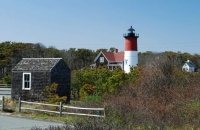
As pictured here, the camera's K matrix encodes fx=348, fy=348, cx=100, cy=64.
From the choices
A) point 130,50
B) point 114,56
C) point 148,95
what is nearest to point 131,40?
point 130,50

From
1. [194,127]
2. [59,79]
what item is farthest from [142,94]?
[59,79]

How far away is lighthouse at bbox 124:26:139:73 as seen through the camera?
49.4 m

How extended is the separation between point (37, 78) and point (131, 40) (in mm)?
25422

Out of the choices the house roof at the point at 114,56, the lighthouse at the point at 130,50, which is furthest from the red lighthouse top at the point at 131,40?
the house roof at the point at 114,56

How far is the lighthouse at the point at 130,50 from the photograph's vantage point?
4944 centimetres

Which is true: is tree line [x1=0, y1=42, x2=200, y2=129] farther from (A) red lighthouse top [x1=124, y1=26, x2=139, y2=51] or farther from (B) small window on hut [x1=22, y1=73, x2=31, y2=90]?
(A) red lighthouse top [x1=124, y1=26, x2=139, y2=51]

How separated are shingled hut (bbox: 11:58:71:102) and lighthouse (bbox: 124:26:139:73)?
2126cm

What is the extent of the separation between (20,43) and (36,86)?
46.2 meters

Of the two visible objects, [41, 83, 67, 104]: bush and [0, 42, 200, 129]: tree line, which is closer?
[0, 42, 200, 129]: tree line

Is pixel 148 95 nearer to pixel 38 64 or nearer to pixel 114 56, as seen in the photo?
pixel 38 64

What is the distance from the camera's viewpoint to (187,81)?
69.2 ft

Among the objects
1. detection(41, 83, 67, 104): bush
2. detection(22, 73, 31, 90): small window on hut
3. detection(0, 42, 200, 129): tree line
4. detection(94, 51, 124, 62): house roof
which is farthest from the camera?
detection(94, 51, 124, 62): house roof

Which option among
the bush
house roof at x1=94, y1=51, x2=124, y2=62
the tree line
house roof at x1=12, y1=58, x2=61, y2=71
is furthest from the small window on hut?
house roof at x1=94, y1=51, x2=124, y2=62

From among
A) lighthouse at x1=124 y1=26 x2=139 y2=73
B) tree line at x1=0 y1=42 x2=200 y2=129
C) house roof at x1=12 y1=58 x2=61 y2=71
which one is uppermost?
lighthouse at x1=124 y1=26 x2=139 y2=73
